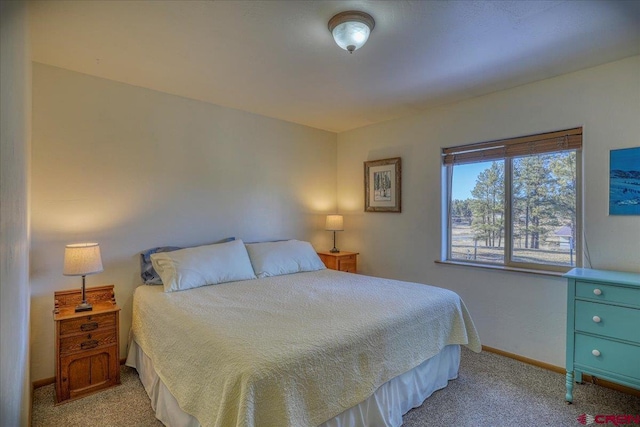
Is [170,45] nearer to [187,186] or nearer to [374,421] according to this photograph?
[187,186]

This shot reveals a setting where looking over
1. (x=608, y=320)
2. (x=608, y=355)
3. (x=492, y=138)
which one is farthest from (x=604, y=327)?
(x=492, y=138)

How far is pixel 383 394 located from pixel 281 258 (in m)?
1.69

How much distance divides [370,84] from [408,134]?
3.57 feet

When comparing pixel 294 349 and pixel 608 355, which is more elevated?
pixel 294 349

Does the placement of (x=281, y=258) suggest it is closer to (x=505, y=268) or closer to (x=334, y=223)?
(x=334, y=223)

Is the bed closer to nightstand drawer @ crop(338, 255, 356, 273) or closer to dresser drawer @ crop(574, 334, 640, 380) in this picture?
dresser drawer @ crop(574, 334, 640, 380)

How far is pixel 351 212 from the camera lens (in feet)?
14.3

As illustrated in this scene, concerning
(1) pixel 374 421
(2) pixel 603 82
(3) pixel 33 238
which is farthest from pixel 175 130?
(2) pixel 603 82

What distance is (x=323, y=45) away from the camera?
6.95 ft

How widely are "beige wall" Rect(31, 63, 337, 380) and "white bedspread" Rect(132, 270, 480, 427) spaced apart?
0.59m

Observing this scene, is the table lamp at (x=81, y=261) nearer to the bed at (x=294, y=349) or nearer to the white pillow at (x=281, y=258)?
the bed at (x=294, y=349)

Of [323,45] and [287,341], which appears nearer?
[287,341]

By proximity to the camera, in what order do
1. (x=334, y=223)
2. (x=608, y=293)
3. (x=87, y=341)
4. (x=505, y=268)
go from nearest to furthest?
1. (x=608, y=293)
2. (x=87, y=341)
3. (x=505, y=268)
4. (x=334, y=223)

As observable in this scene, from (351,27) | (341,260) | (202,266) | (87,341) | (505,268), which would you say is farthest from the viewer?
(341,260)
